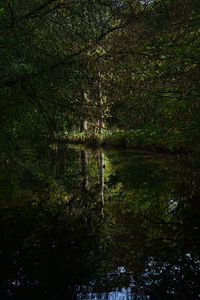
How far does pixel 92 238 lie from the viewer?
6441 millimetres

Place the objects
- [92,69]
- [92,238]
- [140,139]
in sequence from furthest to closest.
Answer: [140,139] → [92,238] → [92,69]

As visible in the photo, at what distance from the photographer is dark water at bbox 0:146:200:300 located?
4.66 m

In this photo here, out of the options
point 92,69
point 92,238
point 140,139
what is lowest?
point 92,238

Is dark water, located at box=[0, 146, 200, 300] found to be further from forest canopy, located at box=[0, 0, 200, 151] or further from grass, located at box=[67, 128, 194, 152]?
grass, located at box=[67, 128, 194, 152]

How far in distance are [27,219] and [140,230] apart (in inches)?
92.2

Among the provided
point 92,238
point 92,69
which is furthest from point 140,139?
point 92,238

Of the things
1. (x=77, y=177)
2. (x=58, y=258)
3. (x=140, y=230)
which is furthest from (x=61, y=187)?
(x=58, y=258)

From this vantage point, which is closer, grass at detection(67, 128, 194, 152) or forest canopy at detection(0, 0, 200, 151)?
forest canopy at detection(0, 0, 200, 151)

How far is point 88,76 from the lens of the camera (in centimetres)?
605

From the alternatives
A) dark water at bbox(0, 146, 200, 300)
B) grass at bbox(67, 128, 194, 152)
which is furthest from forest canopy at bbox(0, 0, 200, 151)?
dark water at bbox(0, 146, 200, 300)

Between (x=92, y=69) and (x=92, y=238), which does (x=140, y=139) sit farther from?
(x=92, y=238)

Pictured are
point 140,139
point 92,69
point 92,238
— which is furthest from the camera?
point 140,139

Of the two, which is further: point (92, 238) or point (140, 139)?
point (140, 139)

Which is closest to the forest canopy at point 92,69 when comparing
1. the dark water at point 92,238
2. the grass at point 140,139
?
the grass at point 140,139
